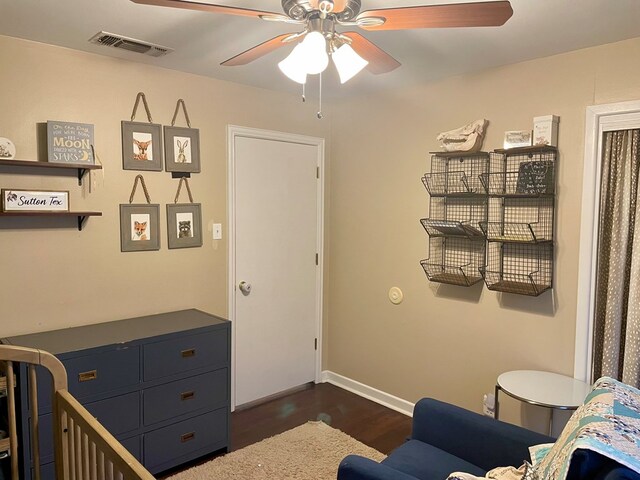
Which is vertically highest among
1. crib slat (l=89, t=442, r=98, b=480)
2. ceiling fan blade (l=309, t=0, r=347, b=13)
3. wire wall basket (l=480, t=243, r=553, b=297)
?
ceiling fan blade (l=309, t=0, r=347, b=13)

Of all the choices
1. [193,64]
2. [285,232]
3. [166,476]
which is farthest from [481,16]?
[166,476]

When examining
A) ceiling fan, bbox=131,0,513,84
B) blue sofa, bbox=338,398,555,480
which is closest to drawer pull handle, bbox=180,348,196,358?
blue sofa, bbox=338,398,555,480

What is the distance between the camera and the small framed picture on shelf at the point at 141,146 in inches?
113

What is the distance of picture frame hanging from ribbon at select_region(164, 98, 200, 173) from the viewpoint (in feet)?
10.0

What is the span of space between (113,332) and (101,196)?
2.63 ft

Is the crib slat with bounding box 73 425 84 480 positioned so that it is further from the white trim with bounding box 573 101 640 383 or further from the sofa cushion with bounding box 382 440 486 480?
the white trim with bounding box 573 101 640 383

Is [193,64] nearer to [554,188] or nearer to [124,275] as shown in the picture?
[124,275]

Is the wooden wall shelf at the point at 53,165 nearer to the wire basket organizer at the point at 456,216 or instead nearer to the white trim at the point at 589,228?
the wire basket organizer at the point at 456,216

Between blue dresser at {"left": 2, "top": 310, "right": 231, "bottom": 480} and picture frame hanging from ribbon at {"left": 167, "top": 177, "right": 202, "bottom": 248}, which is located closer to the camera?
blue dresser at {"left": 2, "top": 310, "right": 231, "bottom": 480}

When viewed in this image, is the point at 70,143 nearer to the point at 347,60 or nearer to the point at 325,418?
the point at 347,60

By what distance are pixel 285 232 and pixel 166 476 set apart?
72.3 inches

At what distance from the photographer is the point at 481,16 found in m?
1.51

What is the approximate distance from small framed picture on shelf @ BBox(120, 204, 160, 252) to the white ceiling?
895mm

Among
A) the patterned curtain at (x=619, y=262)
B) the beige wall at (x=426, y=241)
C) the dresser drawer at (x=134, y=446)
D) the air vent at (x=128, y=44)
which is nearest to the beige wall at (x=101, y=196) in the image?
the air vent at (x=128, y=44)
